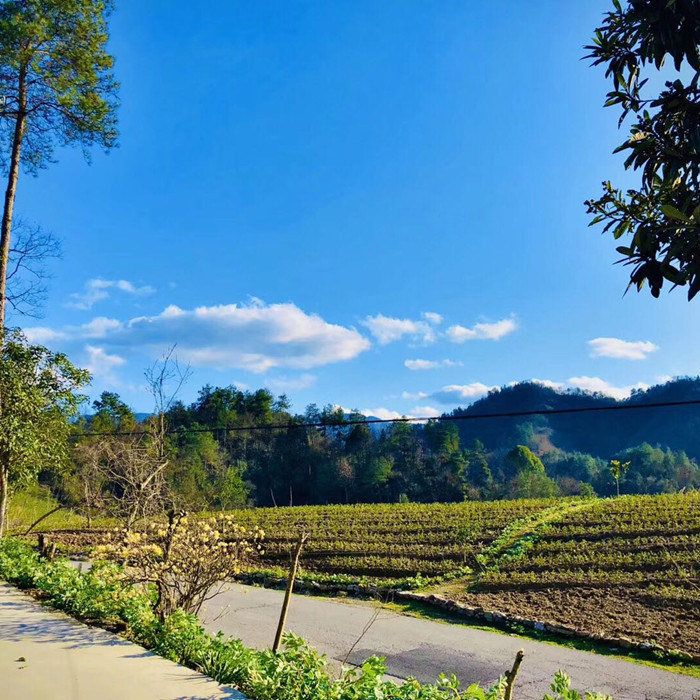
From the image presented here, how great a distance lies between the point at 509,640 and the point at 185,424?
178ft

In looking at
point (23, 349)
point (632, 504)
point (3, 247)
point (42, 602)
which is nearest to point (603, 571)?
point (632, 504)

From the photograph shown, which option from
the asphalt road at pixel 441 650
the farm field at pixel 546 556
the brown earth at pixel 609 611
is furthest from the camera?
the farm field at pixel 546 556

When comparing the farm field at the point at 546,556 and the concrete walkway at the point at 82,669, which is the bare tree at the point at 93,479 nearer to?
the concrete walkway at the point at 82,669

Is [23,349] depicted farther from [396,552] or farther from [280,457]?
[280,457]

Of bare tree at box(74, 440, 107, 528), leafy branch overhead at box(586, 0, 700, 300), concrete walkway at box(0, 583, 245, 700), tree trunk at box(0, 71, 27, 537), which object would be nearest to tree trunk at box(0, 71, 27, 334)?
tree trunk at box(0, 71, 27, 537)

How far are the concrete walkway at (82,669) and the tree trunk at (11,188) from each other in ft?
29.1

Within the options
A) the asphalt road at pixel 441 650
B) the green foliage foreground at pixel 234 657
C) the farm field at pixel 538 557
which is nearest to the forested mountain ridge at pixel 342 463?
the farm field at pixel 538 557

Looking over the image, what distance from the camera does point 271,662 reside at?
4707 millimetres

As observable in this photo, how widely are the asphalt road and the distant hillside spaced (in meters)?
70.9

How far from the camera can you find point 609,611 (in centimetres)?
948

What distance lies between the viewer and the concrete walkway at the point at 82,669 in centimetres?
439

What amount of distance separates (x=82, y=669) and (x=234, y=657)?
1262 millimetres

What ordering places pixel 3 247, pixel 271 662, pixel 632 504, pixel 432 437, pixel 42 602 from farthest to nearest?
pixel 432 437, pixel 632 504, pixel 3 247, pixel 42 602, pixel 271 662

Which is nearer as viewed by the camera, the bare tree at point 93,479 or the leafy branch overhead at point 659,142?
the leafy branch overhead at point 659,142
